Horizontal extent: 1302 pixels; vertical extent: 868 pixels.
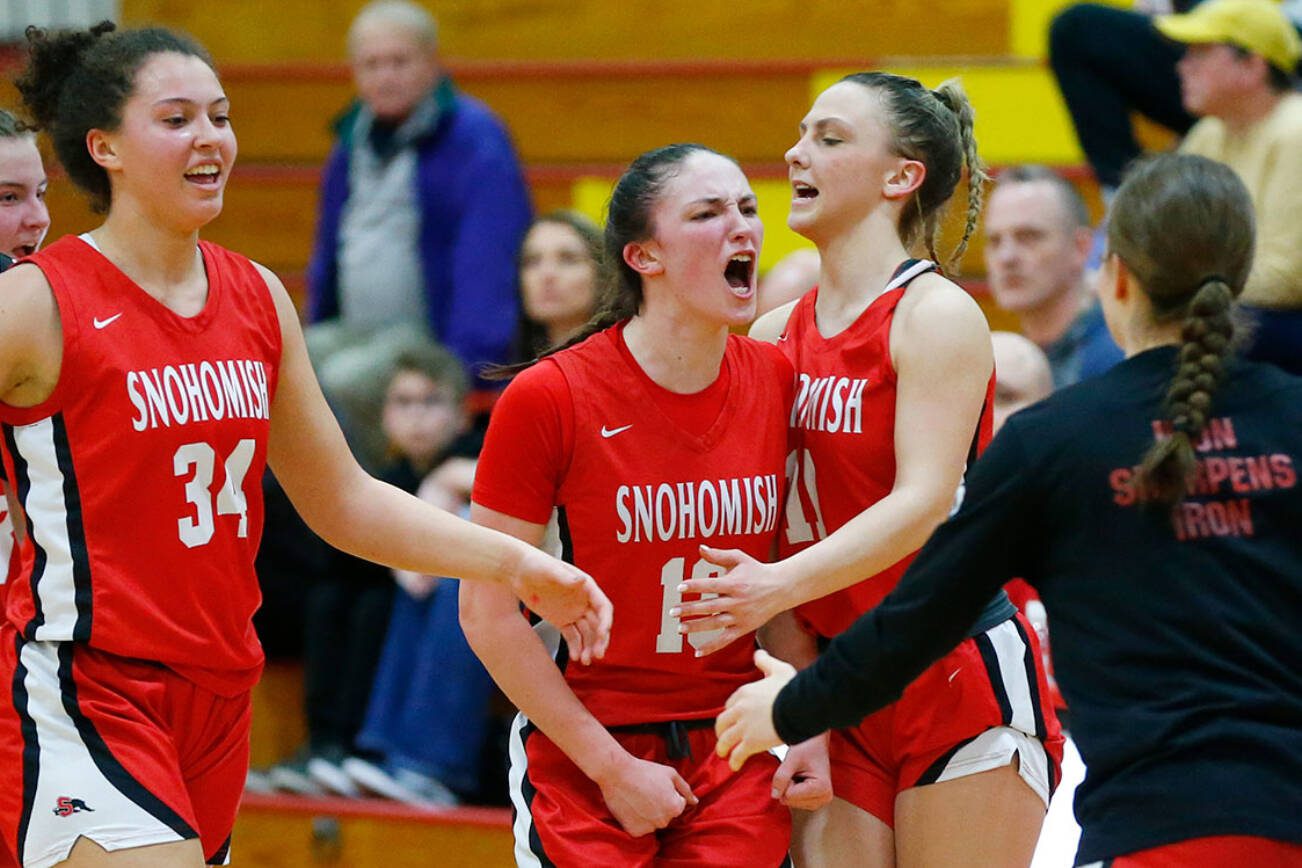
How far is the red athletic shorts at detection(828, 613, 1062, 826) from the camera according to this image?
3225 millimetres

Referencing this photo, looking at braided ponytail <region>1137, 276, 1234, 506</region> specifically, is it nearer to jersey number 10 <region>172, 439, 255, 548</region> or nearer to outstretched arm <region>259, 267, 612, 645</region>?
outstretched arm <region>259, 267, 612, 645</region>

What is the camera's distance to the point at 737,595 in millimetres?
3037

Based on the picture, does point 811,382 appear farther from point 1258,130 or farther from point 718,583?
point 1258,130

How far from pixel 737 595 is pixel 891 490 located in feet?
1.34

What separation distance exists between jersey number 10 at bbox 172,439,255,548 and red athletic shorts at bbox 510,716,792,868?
694 mm

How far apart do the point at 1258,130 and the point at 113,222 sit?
380cm

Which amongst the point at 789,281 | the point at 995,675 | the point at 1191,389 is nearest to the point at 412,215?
the point at 789,281

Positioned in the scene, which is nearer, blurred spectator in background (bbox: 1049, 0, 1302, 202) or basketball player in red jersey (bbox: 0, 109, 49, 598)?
basketball player in red jersey (bbox: 0, 109, 49, 598)

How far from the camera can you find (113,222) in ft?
10.4

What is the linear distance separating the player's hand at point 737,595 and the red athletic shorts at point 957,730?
0.35m

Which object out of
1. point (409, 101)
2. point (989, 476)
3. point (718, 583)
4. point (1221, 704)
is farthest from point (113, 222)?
point (409, 101)

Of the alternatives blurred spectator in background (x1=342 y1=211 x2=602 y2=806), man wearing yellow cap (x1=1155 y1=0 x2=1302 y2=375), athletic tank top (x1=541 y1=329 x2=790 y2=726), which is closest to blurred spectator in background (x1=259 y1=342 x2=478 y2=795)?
blurred spectator in background (x1=342 y1=211 x2=602 y2=806)

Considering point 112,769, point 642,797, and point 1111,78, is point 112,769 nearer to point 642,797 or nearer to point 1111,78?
point 642,797

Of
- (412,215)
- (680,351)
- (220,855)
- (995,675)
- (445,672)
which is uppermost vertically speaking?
(412,215)
